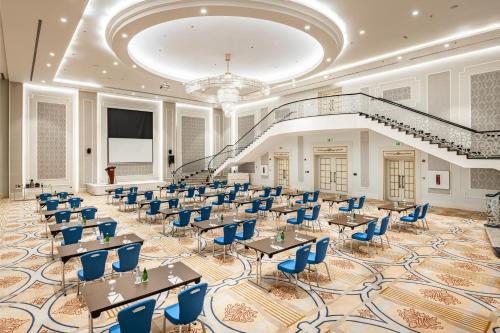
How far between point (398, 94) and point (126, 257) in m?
12.8

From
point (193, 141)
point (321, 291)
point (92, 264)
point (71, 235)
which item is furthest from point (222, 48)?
point (193, 141)

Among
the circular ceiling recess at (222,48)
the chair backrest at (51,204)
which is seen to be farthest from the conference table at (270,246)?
the chair backrest at (51,204)

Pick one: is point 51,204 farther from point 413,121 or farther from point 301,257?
point 413,121

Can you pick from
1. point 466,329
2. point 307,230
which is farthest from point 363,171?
point 466,329

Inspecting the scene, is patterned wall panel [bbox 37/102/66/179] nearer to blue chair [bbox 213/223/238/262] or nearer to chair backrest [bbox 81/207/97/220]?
chair backrest [bbox 81/207/97/220]

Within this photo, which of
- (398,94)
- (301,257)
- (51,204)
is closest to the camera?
(301,257)

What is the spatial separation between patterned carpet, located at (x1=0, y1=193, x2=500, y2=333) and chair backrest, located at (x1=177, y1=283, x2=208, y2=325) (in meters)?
0.64

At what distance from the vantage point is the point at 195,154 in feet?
69.9

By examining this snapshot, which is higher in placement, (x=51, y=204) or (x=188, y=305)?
(x=51, y=204)

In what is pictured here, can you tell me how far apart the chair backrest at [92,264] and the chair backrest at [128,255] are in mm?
304

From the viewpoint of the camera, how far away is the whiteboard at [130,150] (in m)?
17.8

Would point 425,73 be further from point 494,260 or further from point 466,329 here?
point 466,329

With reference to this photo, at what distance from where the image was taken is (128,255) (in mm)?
4707

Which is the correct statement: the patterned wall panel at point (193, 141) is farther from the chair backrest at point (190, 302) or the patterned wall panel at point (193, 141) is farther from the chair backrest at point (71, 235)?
the chair backrest at point (190, 302)
